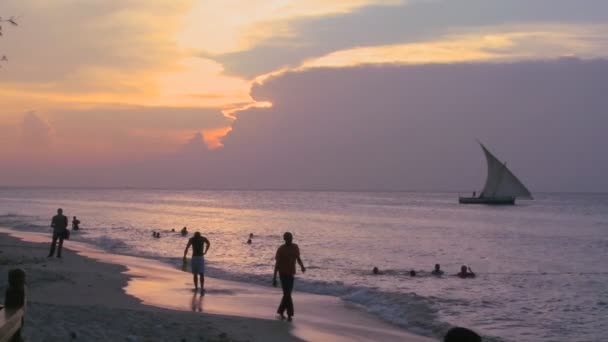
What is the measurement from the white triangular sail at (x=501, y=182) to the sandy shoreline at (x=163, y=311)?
80196 millimetres

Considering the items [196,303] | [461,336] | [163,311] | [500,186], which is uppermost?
[500,186]

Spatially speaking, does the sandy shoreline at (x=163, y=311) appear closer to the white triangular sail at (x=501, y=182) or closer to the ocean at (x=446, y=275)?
the ocean at (x=446, y=275)

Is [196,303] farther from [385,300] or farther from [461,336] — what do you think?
[461,336]

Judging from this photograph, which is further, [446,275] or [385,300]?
[446,275]

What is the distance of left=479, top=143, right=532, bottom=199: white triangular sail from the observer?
96.4 meters

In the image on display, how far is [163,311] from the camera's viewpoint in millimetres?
13492

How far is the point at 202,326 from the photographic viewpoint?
456 inches

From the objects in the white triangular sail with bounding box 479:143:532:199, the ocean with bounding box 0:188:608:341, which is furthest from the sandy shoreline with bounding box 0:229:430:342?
the white triangular sail with bounding box 479:143:532:199

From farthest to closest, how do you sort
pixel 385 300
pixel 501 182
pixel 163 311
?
pixel 501 182 < pixel 385 300 < pixel 163 311

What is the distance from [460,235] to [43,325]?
160ft

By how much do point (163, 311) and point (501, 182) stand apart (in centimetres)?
9387

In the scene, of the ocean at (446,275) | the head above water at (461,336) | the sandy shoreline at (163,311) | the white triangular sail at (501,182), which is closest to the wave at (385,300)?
the ocean at (446,275)

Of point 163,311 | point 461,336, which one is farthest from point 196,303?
point 461,336

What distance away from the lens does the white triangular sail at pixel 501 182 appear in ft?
316
